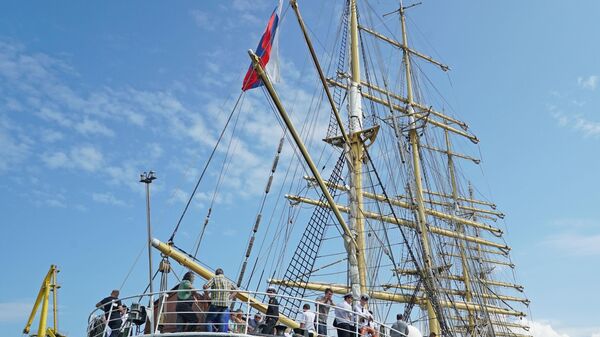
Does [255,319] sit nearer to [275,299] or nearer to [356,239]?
[275,299]

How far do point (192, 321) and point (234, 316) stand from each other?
111 centimetres

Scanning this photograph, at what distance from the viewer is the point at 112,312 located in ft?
46.0

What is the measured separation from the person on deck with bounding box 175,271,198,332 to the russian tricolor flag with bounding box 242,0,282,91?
7.88 metres

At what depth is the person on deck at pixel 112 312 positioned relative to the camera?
13.3 meters

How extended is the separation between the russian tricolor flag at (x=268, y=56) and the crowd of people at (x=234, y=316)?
7326 mm

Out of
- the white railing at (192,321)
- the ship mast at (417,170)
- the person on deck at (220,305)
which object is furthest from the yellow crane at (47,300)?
the ship mast at (417,170)

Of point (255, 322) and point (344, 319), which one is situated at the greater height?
point (255, 322)

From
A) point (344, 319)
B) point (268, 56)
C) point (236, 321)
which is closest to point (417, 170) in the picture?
point (268, 56)

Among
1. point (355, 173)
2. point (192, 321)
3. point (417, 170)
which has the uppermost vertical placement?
point (417, 170)

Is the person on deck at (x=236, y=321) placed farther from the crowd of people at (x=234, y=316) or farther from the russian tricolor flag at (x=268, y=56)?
the russian tricolor flag at (x=268, y=56)

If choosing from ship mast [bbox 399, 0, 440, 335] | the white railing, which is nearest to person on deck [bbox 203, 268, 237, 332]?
the white railing

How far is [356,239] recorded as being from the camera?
73.2 feet

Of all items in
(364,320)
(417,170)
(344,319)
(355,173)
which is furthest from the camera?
(417,170)

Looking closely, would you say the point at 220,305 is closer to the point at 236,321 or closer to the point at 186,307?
the point at 186,307
